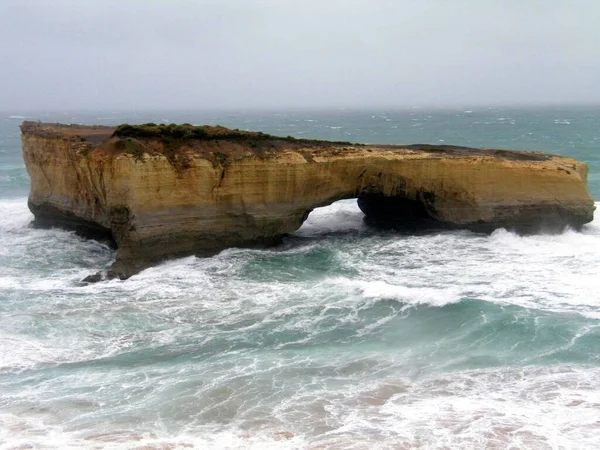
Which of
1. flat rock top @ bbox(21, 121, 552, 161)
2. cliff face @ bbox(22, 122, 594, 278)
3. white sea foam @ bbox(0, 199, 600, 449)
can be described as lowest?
white sea foam @ bbox(0, 199, 600, 449)

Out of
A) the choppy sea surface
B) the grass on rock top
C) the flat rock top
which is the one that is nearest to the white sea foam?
the choppy sea surface

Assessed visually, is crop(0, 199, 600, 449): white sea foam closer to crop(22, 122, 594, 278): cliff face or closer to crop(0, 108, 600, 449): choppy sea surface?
crop(0, 108, 600, 449): choppy sea surface

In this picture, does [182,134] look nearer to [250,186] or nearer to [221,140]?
[221,140]

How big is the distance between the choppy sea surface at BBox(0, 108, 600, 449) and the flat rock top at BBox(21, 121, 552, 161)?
11.7ft

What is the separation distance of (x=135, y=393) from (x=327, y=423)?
12.5ft

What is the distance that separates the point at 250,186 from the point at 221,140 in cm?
190

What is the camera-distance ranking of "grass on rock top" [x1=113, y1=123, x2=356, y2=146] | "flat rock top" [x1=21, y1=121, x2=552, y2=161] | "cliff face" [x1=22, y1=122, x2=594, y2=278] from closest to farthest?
"cliff face" [x1=22, y1=122, x2=594, y2=278] → "grass on rock top" [x1=113, y1=123, x2=356, y2=146] → "flat rock top" [x1=21, y1=121, x2=552, y2=161]

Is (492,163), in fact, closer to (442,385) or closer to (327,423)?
(442,385)

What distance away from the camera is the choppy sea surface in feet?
36.2

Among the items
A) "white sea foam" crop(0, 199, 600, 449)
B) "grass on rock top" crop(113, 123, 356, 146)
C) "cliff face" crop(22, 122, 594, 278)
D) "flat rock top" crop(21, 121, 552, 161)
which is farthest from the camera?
"flat rock top" crop(21, 121, 552, 161)

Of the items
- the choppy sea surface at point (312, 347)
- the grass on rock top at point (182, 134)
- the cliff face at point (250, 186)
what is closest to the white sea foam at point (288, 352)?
the choppy sea surface at point (312, 347)

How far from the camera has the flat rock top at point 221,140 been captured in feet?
68.1

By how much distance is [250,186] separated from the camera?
21656 mm

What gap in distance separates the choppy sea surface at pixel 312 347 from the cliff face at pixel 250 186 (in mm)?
1009
